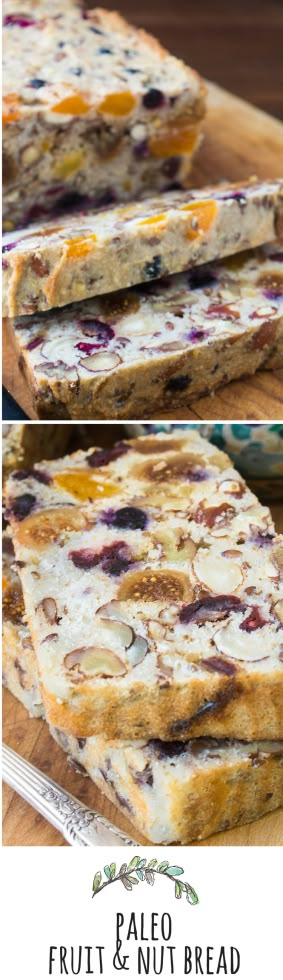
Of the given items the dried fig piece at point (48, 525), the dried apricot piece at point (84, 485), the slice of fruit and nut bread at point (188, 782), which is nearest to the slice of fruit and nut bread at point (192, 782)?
the slice of fruit and nut bread at point (188, 782)

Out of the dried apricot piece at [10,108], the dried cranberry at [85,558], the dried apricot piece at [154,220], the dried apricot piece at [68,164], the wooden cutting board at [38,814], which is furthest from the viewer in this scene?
the dried apricot piece at [68,164]

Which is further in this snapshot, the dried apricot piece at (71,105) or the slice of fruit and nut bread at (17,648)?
the dried apricot piece at (71,105)

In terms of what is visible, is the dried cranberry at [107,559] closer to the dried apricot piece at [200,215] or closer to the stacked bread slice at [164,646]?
the stacked bread slice at [164,646]

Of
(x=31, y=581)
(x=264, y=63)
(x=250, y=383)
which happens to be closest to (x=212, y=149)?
(x=264, y=63)

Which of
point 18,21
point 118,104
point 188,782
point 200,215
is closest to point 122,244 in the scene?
point 200,215

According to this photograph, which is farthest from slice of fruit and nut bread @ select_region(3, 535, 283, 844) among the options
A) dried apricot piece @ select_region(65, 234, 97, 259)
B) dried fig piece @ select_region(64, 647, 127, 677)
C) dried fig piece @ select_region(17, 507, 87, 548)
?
dried apricot piece @ select_region(65, 234, 97, 259)
